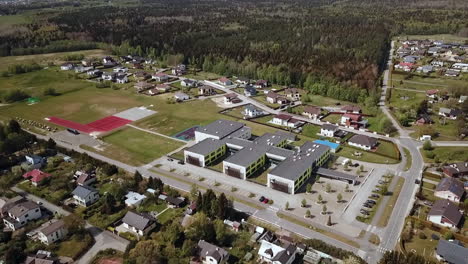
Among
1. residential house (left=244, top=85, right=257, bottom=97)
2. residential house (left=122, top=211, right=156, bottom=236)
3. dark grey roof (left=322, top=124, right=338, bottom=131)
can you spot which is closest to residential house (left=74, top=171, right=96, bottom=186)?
residential house (left=122, top=211, right=156, bottom=236)

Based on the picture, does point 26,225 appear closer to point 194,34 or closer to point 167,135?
point 167,135

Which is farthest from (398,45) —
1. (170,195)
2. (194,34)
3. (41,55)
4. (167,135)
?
(41,55)

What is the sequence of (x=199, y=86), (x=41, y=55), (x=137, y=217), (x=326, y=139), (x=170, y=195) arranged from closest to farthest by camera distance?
1. (x=137, y=217)
2. (x=170, y=195)
3. (x=326, y=139)
4. (x=199, y=86)
5. (x=41, y=55)

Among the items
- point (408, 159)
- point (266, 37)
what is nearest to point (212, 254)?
point (408, 159)

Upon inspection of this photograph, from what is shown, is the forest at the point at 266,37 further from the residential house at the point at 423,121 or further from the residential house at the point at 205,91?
the residential house at the point at 205,91

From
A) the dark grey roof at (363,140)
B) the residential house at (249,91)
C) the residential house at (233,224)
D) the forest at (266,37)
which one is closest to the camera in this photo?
the residential house at (233,224)

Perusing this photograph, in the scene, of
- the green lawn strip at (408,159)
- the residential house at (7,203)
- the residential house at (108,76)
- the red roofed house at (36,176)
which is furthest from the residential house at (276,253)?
the residential house at (108,76)
